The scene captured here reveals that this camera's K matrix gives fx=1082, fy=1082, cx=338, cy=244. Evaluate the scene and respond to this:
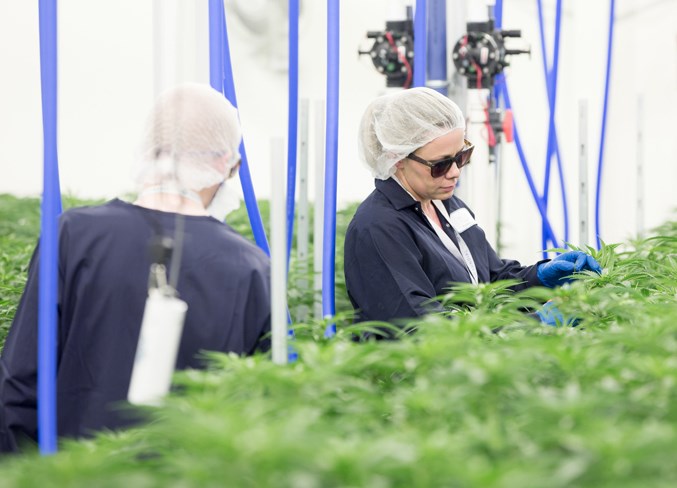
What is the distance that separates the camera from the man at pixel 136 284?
83.0 inches

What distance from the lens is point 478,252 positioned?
322cm

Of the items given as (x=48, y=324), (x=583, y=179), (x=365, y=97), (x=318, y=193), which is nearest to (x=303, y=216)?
(x=318, y=193)

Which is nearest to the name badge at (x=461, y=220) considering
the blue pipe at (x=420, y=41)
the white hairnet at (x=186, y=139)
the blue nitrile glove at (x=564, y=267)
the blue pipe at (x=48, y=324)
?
the blue nitrile glove at (x=564, y=267)

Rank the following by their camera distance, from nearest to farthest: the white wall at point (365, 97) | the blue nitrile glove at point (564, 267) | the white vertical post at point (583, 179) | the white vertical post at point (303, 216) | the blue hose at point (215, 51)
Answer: the blue hose at point (215, 51), the blue nitrile glove at point (564, 267), the white vertical post at point (303, 216), the white vertical post at point (583, 179), the white wall at point (365, 97)

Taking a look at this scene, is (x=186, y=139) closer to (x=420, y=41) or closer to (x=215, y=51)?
(x=215, y=51)

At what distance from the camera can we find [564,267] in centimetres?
299

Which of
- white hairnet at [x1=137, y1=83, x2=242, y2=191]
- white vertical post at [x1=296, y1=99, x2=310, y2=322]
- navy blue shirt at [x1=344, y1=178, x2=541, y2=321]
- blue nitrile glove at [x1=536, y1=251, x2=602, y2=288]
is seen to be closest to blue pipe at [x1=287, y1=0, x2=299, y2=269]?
navy blue shirt at [x1=344, y1=178, x2=541, y2=321]

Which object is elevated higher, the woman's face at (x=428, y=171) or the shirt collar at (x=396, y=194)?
the woman's face at (x=428, y=171)

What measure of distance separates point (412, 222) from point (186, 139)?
3.01 feet

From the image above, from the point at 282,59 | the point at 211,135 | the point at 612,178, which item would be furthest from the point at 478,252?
the point at 282,59

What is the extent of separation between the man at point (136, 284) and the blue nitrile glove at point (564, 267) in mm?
1074

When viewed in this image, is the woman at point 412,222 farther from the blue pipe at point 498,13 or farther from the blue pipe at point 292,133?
the blue pipe at point 498,13

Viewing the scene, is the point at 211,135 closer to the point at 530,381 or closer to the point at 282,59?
the point at 530,381

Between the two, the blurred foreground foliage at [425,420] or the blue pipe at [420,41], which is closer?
the blurred foreground foliage at [425,420]
